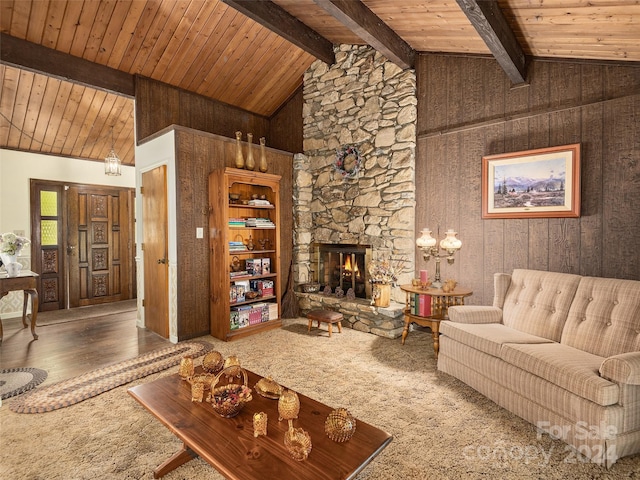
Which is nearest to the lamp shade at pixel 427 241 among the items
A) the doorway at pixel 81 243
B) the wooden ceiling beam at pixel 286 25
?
the wooden ceiling beam at pixel 286 25

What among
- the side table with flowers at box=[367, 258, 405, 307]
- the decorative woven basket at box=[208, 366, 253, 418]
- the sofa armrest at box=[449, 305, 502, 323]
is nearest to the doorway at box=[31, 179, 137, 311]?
the side table with flowers at box=[367, 258, 405, 307]

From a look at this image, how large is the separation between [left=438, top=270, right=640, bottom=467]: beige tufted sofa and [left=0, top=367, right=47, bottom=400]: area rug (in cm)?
358

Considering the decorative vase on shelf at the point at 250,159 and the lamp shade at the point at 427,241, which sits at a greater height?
the decorative vase on shelf at the point at 250,159

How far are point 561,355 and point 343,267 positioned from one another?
308 centimetres

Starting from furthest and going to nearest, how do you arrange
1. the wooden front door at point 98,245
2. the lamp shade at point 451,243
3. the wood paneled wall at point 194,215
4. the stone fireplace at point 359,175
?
the wooden front door at point 98,245, the stone fireplace at point 359,175, the wood paneled wall at point 194,215, the lamp shade at point 451,243

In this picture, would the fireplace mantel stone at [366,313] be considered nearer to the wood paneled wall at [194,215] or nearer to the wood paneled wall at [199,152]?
the wood paneled wall at [199,152]

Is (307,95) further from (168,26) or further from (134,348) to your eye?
(134,348)

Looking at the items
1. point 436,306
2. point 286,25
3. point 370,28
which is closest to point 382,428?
point 436,306

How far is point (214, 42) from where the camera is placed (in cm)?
457

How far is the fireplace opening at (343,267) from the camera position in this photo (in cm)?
484

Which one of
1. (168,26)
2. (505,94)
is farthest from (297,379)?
(168,26)

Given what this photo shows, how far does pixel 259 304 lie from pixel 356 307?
1.30 meters

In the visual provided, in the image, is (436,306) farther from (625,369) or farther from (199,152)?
(199,152)

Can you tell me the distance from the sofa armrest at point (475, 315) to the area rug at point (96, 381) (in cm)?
262
